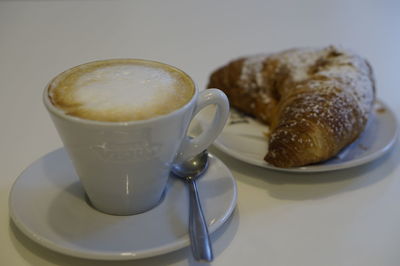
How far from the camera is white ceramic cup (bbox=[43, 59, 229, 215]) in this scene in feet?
2.20

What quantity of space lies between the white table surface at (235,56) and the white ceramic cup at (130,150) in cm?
11

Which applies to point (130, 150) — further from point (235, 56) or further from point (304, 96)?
point (235, 56)

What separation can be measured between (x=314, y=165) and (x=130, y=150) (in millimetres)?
435

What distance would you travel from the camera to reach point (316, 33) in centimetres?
192

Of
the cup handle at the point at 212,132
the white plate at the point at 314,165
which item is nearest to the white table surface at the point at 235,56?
the white plate at the point at 314,165

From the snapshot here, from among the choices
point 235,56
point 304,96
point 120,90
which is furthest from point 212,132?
point 235,56

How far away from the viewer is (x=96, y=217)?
77 centimetres

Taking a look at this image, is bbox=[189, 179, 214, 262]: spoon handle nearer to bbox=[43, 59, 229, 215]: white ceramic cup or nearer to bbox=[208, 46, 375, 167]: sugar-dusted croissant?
bbox=[43, 59, 229, 215]: white ceramic cup

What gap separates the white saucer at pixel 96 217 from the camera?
68 centimetres

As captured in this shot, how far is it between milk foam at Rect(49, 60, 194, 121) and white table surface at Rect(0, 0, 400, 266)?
0.23 metres

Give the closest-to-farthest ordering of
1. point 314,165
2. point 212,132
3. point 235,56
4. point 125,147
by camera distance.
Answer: point 125,147
point 212,132
point 314,165
point 235,56

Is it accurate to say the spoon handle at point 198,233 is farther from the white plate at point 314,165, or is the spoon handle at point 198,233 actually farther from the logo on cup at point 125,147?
the white plate at point 314,165

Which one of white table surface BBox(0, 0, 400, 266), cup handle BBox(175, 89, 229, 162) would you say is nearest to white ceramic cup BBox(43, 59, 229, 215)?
cup handle BBox(175, 89, 229, 162)

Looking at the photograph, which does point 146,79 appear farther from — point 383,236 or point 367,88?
point 367,88
